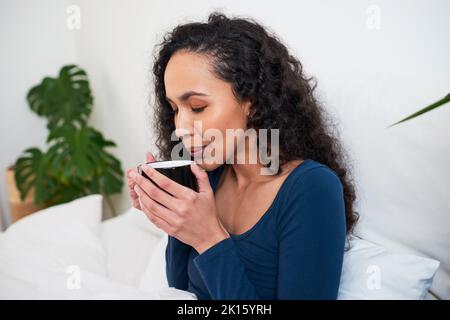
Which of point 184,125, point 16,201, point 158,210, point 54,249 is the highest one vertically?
point 184,125

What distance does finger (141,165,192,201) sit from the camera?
77 cm

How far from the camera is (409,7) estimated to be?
1081mm

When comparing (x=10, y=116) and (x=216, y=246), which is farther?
(x=10, y=116)

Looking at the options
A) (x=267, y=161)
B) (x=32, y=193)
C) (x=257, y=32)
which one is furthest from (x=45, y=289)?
(x=32, y=193)

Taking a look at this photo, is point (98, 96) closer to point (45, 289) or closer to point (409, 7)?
point (45, 289)

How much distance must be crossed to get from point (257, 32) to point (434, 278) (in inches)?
25.7

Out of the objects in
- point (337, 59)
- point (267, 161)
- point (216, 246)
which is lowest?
point (216, 246)

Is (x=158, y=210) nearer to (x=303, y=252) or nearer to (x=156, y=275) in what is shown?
(x=303, y=252)

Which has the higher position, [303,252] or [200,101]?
[200,101]

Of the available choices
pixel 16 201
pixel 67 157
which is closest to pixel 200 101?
pixel 67 157

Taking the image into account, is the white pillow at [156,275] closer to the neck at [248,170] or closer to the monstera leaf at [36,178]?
the neck at [248,170]

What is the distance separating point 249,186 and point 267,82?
0.75 feet

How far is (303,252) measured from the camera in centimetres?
75

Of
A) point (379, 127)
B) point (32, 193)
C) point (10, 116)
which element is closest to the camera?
point (379, 127)
